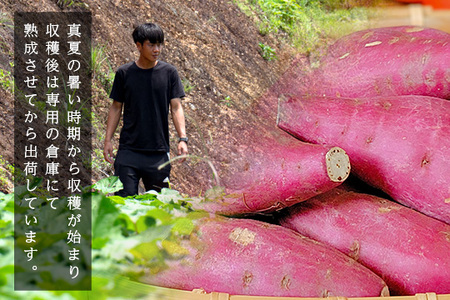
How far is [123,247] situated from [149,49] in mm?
697

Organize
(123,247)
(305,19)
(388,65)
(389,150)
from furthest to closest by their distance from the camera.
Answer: (305,19) < (388,65) < (389,150) < (123,247)

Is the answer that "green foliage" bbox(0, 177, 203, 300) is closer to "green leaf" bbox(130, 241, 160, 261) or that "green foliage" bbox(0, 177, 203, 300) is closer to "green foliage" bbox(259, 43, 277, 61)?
"green leaf" bbox(130, 241, 160, 261)

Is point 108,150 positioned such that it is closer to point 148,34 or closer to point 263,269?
point 148,34

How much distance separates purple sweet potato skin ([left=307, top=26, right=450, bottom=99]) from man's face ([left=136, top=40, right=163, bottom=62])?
1.51 feet

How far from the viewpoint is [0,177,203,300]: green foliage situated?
0.62 metres

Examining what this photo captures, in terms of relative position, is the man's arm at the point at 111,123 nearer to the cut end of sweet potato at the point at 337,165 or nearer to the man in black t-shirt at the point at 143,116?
the man in black t-shirt at the point at 143,116

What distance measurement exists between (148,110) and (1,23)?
114 cm

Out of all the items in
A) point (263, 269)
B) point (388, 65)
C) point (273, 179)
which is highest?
point (388, 65)

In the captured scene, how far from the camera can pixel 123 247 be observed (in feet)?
2.13

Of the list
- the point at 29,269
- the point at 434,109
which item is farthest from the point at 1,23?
the point at 434,109

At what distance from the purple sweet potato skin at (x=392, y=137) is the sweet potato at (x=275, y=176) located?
5cm

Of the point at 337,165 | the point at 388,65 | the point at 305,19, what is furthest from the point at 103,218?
the point at 305,19

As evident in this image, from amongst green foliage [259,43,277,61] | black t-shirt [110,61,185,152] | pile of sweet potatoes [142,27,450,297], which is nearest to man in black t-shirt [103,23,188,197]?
black t-shirt [110,61,185,152]

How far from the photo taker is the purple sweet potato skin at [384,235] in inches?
27.6
